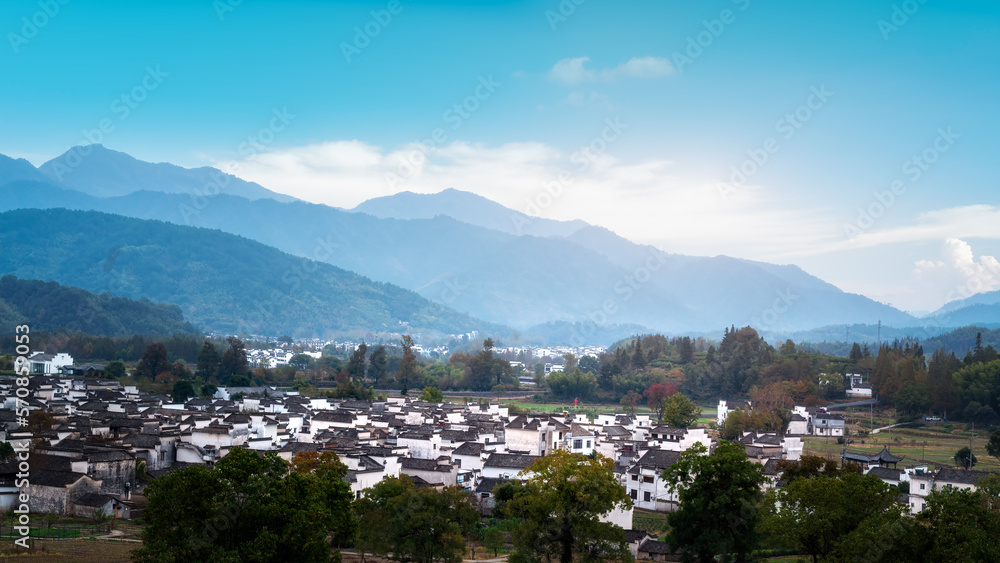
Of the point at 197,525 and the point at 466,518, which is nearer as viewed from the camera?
the point at 197,525

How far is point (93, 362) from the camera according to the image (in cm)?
8144

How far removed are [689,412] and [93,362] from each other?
59353 millimetres

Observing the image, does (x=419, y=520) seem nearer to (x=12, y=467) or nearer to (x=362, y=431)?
(x=12, y=467)

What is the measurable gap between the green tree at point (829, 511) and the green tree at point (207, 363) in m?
58.7

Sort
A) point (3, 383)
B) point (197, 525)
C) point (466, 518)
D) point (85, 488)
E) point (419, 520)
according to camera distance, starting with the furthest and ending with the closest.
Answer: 1. point (3, 383)
2. point (85, 488)
3. point (466, 518)
4. point (419, 520)
5. point (197, 525)

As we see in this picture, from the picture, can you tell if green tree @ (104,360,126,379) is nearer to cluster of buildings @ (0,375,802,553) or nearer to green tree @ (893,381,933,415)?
cluster of buildings @ (0,375,802,553)

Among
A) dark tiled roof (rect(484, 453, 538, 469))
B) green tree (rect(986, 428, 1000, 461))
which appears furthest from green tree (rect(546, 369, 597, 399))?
dark tiled roof (rect(484, 453, 538, 469))

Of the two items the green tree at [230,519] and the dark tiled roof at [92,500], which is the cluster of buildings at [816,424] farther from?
the green tree at [230,519]

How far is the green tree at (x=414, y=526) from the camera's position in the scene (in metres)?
21.2

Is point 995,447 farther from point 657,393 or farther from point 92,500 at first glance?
point 92,500

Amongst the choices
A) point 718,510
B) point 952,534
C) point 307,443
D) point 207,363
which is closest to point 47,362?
point 207,363

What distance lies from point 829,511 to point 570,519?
6.29m

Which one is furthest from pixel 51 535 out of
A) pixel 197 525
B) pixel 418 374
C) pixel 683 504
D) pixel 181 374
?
pixel 418 374

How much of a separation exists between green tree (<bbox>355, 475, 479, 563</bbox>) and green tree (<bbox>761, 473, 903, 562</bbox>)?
804cm
